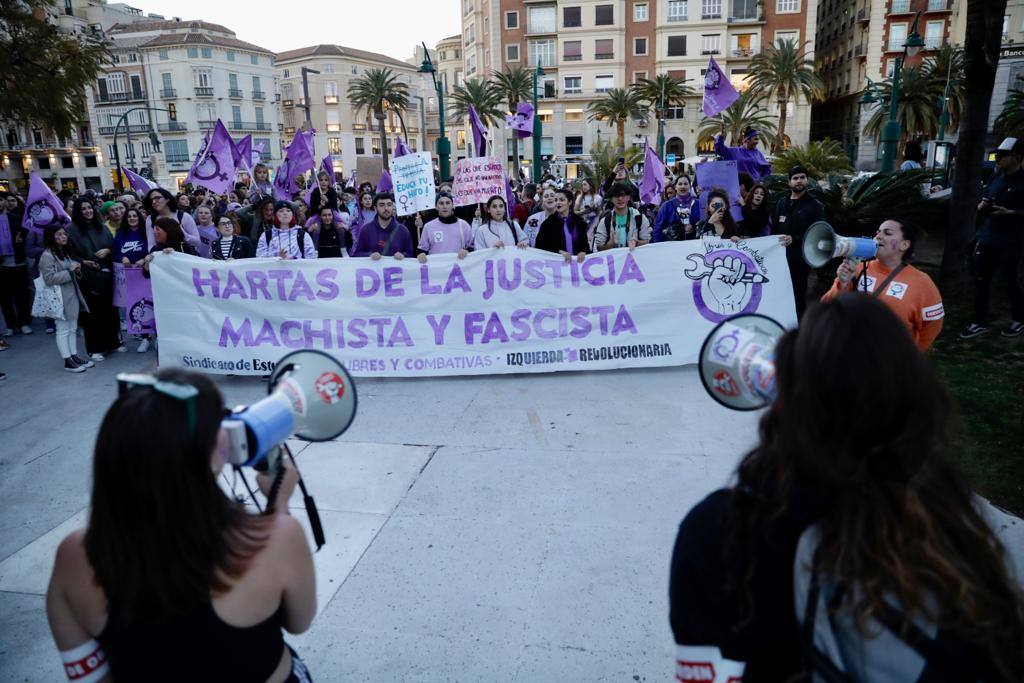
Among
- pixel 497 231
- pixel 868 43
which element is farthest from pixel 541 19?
pixel 497 231

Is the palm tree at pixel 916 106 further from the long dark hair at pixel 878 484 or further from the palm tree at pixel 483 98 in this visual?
the long dark hair at pixel 878 484

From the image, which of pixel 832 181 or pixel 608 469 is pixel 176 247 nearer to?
pixel 608 469

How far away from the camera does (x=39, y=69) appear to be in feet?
33.5

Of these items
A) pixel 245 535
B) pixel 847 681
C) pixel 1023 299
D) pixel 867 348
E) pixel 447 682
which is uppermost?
pixel 867 348

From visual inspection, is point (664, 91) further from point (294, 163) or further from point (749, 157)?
point (749, 157)

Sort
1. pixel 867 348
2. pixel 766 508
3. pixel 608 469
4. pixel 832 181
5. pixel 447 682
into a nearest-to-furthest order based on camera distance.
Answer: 1. pixel 867 348
2. pixel 766 508
3. pixel 447 682
4. pixel 608 469
5. pixel 832 181

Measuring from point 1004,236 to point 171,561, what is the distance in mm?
7858

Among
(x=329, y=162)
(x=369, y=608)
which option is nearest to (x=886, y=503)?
(x=369, y=608)

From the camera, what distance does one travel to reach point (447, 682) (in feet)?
8.68

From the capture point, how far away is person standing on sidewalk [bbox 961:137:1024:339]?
259 inches

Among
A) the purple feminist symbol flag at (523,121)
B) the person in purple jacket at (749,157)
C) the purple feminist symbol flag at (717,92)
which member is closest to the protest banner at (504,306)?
the person in purple jacket at (749,157)

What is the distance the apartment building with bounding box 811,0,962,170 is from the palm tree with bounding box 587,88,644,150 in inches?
646

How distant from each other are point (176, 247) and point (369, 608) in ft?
17.4

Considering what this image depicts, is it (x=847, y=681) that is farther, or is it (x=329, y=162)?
(x=329, y=162)
